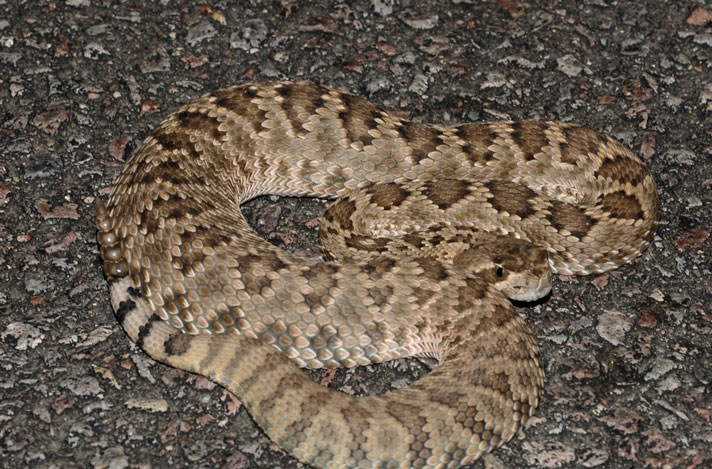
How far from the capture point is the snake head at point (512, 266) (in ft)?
20.3

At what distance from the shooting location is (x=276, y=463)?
17.0ft

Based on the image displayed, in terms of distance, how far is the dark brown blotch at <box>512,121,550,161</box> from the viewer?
737 cm

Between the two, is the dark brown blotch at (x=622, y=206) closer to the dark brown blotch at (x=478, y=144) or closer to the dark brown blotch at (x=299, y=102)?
the dark brown blotch at (x=478, y=144)

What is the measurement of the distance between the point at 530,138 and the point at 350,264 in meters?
2.22

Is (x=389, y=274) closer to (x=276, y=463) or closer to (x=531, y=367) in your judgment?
(x=531, y=367)

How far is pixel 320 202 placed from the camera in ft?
24.3

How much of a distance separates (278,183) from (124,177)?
1.26 meters

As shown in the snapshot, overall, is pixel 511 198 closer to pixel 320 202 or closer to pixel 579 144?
pixel 579 144

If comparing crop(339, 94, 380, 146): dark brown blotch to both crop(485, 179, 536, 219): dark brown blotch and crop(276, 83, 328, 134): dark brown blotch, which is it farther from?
crop(485, 179, 536, 219): dark brown blotch

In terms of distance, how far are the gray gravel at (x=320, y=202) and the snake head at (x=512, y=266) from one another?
24cm

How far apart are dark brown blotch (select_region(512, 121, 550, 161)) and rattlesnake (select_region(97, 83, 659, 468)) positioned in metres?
0.01

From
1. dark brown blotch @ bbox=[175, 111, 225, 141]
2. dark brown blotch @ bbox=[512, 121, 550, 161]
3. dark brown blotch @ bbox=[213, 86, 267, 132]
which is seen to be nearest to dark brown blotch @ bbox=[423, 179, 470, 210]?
dark brown blotch @ bbox=[512, 121, 550, 161]

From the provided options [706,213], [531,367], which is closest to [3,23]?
[531,367]

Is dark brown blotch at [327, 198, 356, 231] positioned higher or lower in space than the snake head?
lower
